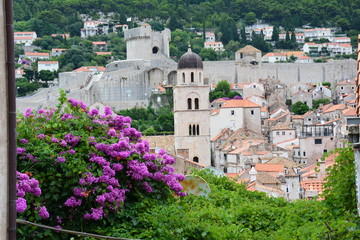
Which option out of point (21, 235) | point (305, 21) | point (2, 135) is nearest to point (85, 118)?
point (21, 235)

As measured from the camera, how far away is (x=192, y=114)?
36.7 meters

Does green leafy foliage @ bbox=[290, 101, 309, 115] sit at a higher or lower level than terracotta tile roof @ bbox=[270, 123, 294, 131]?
higher

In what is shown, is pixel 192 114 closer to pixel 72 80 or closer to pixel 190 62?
pixel 190 62

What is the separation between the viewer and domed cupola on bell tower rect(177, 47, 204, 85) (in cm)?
3759

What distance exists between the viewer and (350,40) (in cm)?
12950

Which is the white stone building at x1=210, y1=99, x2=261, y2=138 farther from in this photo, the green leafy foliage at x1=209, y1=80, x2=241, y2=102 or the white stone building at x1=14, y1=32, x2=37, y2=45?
the white stone building at x1=14, y1=32, x2=37, y2=45

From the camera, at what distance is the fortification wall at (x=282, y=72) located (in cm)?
8519

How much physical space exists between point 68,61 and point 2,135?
3667 inches

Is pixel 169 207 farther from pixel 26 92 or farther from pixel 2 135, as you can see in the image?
pixel 26 92

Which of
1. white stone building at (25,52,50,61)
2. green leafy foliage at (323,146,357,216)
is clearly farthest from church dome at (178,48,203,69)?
white stone building at (25,52,50,61)


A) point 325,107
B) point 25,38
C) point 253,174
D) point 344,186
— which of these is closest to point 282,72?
point 325,107

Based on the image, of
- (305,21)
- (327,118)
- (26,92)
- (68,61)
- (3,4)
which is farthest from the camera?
(305,21)

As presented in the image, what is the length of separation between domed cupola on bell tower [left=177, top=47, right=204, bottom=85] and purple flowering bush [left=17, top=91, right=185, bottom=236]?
26.3 metres

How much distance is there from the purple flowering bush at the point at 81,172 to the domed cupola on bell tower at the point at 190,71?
26.3m
